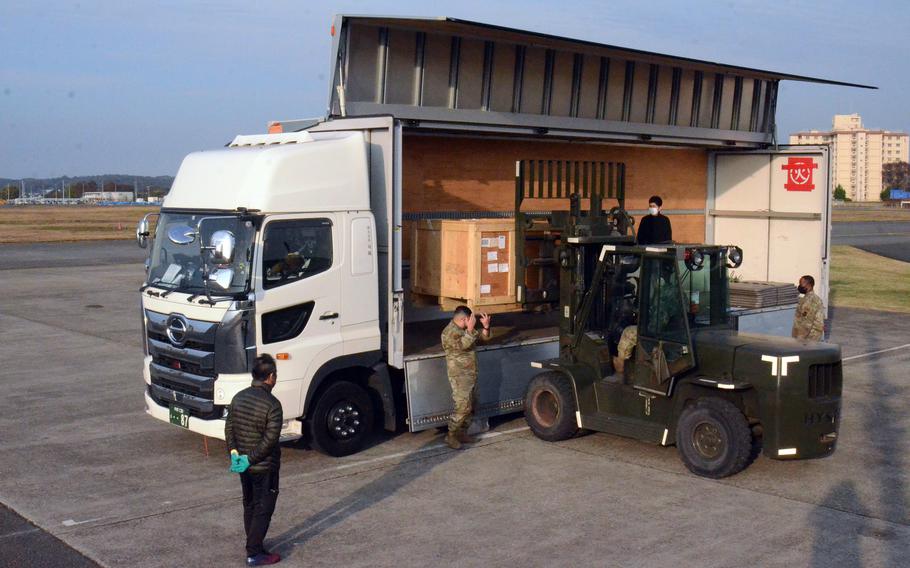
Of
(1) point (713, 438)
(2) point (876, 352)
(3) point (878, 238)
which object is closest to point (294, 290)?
(1) point (713, 438)

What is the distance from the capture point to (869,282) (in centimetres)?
3003

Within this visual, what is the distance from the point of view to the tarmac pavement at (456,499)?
744cm

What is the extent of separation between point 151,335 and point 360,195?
2565 millimetres

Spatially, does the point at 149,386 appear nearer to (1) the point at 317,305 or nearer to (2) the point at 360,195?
(1) the point at 317,305

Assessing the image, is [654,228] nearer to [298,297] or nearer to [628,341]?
[628,341]

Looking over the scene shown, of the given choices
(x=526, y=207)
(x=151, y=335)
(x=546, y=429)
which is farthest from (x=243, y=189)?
(x=526, y=207)

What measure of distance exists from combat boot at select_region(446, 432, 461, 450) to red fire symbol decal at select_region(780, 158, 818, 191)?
24.2ft

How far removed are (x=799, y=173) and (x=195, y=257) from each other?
30.9ft

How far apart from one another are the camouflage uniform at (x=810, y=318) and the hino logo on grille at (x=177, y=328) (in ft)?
24.6

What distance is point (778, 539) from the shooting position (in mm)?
7699

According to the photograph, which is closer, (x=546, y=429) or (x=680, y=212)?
(x=546, y=429)

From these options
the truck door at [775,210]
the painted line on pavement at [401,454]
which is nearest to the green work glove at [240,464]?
the painted line on pavement at [401,454]

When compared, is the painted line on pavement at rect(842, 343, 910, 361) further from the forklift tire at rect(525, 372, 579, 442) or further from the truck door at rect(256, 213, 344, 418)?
the truck door at rect(256, 213, 344, 418)

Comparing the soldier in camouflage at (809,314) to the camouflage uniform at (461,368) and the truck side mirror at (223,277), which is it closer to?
the camouflage uniform at (461,368)
